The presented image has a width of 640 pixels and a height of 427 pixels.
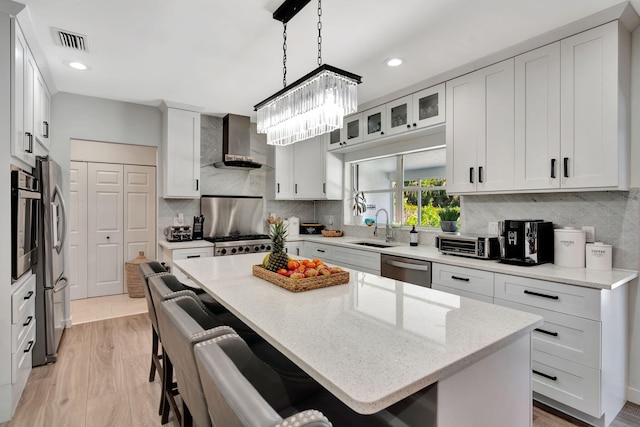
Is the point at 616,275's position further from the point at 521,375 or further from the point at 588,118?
the point at 521,375

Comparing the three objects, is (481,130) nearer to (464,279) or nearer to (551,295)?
(464,279)

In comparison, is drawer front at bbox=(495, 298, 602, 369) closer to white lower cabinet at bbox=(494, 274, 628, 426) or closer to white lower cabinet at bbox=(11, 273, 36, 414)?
white lower cabinet at bbox=(494, 274, 628, 426)

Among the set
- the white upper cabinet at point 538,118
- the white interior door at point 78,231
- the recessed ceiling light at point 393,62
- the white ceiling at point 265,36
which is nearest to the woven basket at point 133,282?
the white interior door at point 78,231

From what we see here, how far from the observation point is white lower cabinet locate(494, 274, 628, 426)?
6.39 ft

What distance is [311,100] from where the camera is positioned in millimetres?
1945

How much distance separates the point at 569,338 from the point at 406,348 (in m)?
1.67

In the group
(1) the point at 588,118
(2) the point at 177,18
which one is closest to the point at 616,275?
(1) the point at 588,118

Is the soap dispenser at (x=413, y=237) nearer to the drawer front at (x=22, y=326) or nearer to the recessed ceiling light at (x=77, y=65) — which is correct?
the drawer front at (x=22, y=326)

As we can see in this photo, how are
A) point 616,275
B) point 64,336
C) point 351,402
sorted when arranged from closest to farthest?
point 351,402
point 616,275
point 64,336

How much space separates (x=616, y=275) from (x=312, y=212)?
3.92 meters

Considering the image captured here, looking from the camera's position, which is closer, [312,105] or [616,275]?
[312,105]

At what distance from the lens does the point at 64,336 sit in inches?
132

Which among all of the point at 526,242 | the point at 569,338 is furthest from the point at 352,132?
the point at 569,338

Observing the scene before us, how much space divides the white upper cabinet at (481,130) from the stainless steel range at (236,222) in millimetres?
2466
